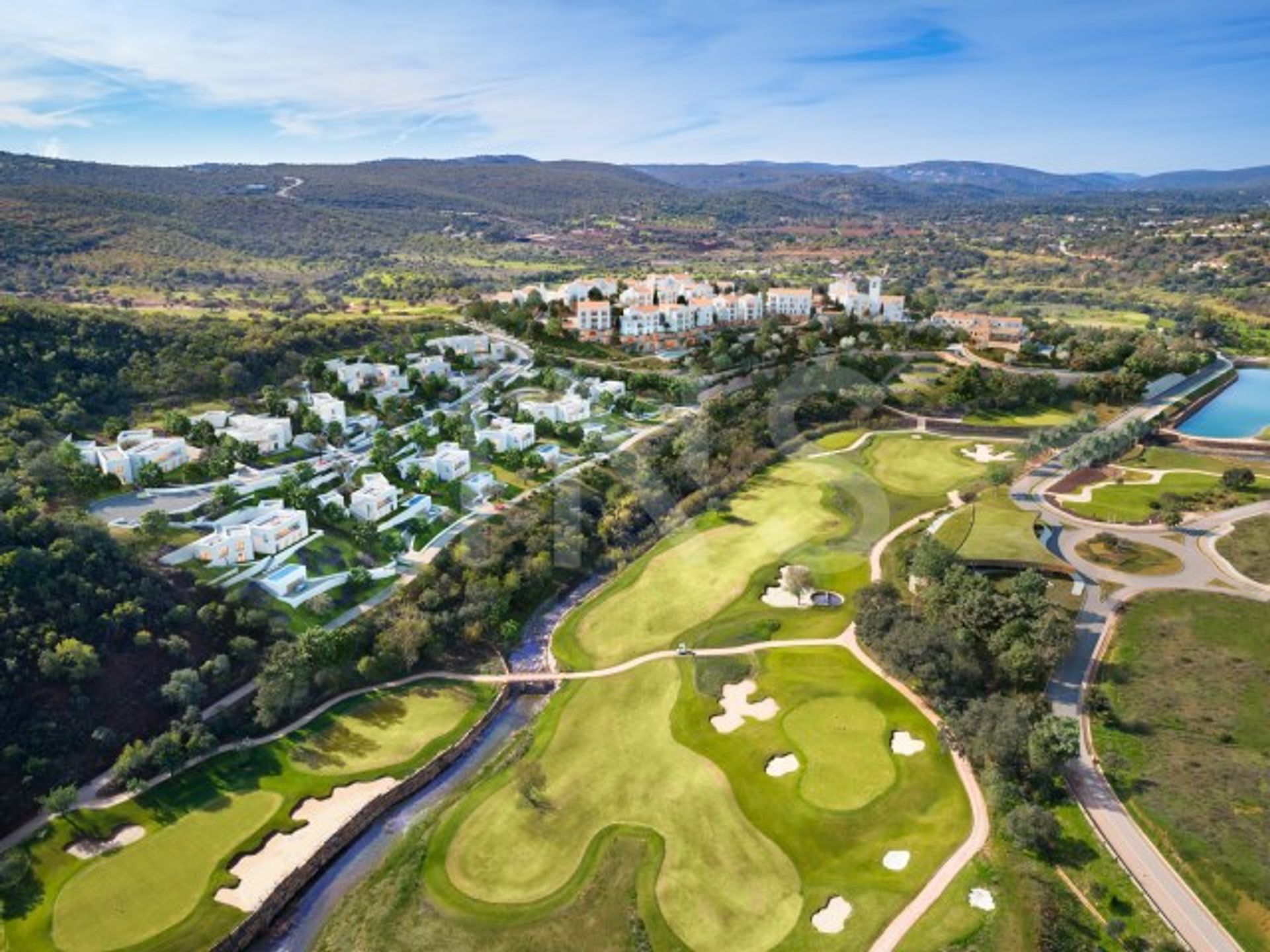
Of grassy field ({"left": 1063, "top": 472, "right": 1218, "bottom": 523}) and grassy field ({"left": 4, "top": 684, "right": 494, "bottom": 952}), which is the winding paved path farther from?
grassy field ({"left": 4, "top": 684, "right": 494, "bottom": 952})

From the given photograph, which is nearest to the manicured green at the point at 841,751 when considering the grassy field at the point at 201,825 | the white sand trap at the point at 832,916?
the white sand trap at the point at 832,916

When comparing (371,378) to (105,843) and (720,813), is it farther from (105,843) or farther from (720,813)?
(720,813)

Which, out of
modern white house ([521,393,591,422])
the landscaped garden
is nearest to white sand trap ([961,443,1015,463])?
the landscaped garden

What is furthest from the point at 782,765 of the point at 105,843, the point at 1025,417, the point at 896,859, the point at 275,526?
the point at 1025,417

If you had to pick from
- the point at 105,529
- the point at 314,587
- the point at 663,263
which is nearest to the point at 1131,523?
the point at 314,587

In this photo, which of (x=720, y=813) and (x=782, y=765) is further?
(x=782, y=765)

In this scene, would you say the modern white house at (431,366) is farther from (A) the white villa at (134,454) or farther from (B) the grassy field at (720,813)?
(B) the grassy field at (720,813)

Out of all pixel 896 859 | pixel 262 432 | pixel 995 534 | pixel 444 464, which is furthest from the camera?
pixel 262 432
